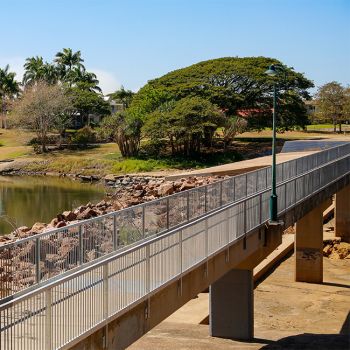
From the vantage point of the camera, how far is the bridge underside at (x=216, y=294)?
A: 11.4 m

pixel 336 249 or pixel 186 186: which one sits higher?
→ pixel 186 186

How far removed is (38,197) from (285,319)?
40.6 metres

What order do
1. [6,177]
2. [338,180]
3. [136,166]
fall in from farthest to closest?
[6,177]
[136,166]
[338,180]

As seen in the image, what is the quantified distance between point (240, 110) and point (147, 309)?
73761 millimetres

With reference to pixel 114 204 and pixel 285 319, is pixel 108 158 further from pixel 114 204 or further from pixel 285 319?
pixel 285 319

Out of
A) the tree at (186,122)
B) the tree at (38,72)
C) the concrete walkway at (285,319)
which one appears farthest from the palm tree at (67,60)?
the concrete walkway at (285,319)

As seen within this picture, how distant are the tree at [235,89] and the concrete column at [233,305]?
60.5 meters

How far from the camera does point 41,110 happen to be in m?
88.6

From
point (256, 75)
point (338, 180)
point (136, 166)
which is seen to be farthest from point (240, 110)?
point (338, 180)

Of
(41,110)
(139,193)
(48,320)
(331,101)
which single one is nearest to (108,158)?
(41,110)

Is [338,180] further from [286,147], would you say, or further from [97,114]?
[97,114]

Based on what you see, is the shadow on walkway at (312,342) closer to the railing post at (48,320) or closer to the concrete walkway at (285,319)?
the concrete walkway at (285,319)

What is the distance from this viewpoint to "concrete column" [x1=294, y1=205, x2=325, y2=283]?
103 ft

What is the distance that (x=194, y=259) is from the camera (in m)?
14.3
